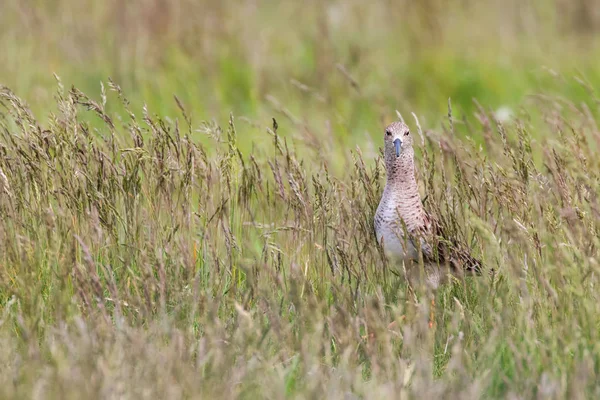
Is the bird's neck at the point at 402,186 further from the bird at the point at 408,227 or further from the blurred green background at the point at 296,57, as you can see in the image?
the blurred green background at the point at 296,57

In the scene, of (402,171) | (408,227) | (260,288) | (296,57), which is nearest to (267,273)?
(260,288)

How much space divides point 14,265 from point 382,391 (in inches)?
63.5

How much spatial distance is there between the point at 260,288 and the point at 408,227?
2.71 feet

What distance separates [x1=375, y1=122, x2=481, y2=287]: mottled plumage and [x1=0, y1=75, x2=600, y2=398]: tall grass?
0.29ft

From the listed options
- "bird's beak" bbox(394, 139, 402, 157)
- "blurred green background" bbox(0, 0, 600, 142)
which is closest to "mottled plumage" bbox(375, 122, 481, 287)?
"bird's beak" bbox(394, 139, 402, 157)

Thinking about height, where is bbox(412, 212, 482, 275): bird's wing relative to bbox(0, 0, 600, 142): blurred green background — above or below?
below

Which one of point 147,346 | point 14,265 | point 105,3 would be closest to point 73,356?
point 147,346

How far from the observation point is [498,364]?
129 inches

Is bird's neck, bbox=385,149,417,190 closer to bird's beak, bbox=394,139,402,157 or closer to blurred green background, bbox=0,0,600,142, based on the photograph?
bird's beak, bbox=394,139,402,157

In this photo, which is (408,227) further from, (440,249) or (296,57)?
(296,57)

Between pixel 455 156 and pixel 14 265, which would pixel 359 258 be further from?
pixel 14 265

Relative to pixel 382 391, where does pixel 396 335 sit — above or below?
above

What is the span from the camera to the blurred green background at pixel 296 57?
25.1 ft

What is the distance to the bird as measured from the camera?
3.96 m
